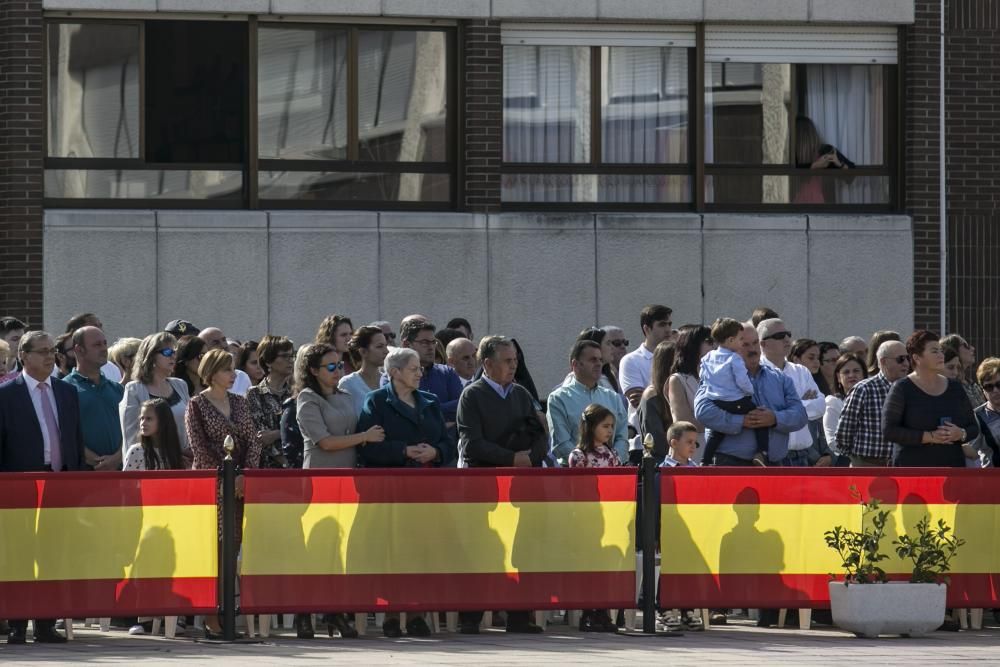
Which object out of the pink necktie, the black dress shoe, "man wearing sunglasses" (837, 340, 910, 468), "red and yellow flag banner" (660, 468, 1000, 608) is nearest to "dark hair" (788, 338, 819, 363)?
"man wearing sunglasses" (837, 340, 910, 468)

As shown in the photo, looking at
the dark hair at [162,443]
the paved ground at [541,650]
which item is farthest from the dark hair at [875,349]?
the dark hair at [162,443]

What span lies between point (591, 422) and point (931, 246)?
371 inches

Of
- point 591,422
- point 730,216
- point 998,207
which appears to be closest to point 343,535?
point 591,422

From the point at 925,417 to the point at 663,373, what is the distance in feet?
6.69

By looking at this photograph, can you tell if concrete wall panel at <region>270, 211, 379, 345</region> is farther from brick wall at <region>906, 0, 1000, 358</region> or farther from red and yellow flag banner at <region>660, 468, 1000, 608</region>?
red and yellow flag banner at <region>660, 468, 1000, 608</region>

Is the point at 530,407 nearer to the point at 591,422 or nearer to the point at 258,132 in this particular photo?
the point at 591,422

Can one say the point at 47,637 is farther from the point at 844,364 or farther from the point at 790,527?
the point at 844,364

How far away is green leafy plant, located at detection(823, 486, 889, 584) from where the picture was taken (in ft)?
42.9

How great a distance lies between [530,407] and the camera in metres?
13.6

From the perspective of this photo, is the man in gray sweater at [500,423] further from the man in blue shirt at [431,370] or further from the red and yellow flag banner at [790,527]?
the man in blue shirt at [431,370]

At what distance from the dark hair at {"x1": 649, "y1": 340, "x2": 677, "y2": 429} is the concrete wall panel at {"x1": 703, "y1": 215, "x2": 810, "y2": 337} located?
6506 mm

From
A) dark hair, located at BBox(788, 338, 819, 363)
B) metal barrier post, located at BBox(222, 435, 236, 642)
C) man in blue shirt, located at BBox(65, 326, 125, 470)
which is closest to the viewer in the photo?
metal barrier post, located at BBox(222, 435, 236, 642)

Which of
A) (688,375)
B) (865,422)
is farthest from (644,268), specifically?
(865,422)

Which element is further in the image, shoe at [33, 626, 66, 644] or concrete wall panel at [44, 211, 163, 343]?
concrete wall panel at [44, 211, 163, 343]
